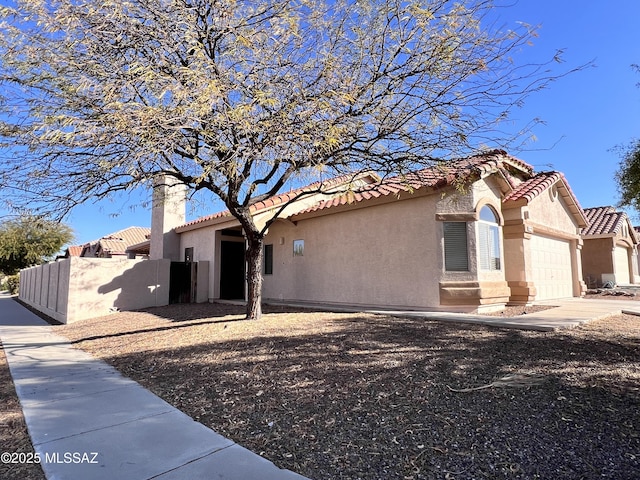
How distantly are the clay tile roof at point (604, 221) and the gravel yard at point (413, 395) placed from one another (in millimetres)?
16295

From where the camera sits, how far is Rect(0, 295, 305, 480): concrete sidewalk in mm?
3398

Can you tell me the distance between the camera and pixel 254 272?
10219 mm

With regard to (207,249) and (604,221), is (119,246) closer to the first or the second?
(207,249)

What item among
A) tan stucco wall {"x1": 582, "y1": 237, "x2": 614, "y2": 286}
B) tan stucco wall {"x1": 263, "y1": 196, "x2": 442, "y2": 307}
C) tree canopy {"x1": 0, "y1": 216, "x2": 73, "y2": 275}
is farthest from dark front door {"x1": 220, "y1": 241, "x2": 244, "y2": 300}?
tan stucco wall {"x1": 582, "y1": 237, "x2": 614, "y2": 286}

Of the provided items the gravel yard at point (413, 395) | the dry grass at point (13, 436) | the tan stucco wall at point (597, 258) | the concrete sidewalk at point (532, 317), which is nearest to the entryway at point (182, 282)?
the concrete sidewalk at point (532, 317)

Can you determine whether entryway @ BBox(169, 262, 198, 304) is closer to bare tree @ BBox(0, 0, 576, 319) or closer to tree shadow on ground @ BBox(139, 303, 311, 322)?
tree shadow on ground @ BBox(139, 303, 311, 322)

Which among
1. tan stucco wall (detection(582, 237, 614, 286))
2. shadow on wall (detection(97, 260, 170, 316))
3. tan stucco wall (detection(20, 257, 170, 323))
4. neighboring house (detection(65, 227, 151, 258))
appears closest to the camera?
tan stucco wall (detection(20, 257, 170, 323))

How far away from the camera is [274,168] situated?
893cm

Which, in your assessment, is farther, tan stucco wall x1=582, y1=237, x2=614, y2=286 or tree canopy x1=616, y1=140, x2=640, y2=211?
tan stucco wall x1=582, y1=237, x2=614, y2=286

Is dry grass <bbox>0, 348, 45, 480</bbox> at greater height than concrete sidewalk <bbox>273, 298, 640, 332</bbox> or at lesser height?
lesser

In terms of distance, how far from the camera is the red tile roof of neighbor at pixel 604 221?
22016 mm

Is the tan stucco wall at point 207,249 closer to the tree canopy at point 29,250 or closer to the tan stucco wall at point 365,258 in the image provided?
the tan stucco wall at point 365,258

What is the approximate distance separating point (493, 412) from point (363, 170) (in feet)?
20.0

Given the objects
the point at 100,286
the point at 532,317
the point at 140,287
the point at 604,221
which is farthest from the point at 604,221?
the point at 100,286
